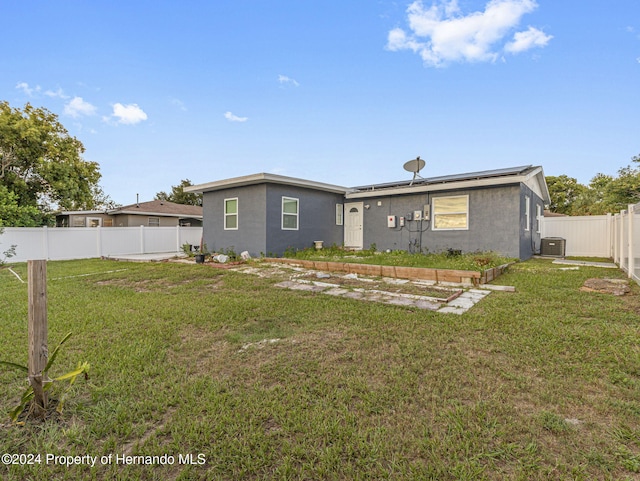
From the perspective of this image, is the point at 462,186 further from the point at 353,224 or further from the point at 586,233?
the point at 586,233

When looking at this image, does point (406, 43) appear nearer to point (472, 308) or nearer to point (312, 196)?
point (312, 196)

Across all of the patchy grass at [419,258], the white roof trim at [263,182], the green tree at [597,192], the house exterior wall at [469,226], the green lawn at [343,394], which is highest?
the green tree at [597,192]

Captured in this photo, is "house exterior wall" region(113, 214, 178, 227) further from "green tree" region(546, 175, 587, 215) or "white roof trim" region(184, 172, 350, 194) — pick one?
"green tree" region(546, 175, 587, 215)

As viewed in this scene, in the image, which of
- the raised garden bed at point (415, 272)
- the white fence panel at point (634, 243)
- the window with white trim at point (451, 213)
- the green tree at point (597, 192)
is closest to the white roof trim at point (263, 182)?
the raised garden bed at point (415, 272)

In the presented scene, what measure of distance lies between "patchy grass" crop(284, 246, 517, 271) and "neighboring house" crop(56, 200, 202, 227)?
489 inches

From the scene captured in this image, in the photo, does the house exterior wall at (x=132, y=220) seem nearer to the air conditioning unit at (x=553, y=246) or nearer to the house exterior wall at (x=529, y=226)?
the house exterior wall at (x=529, y=226)

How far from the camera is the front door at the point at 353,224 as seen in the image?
12.0m

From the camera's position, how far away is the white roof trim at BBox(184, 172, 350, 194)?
30.9 feet

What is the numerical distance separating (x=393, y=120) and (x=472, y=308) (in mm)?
10929

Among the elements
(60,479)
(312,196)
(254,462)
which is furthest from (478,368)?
(312,196)

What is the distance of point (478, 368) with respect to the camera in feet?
8.39

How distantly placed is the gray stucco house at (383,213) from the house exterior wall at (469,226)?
0.03 meters

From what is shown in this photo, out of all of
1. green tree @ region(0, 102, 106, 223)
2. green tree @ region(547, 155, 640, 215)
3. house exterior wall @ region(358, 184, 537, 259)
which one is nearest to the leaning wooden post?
house exterior wall @ region(358, 184, 537, 259)

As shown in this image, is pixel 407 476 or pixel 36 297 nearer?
pixel 407 476
